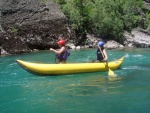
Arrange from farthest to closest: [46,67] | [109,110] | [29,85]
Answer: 1. [46,67]
2. [29,85]
3. [109,110]

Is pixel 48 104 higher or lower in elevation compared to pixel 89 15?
lower

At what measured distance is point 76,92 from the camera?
26.3 ft

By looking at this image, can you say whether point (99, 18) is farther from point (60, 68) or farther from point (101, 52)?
point (60, 68)

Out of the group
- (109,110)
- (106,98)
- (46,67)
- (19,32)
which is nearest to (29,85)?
(46,67)

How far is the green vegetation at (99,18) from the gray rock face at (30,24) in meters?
1.05

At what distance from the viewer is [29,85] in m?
8.98

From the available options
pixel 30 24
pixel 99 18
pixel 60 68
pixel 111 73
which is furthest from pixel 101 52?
pixel 99 18

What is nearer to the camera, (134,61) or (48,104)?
(48,104)

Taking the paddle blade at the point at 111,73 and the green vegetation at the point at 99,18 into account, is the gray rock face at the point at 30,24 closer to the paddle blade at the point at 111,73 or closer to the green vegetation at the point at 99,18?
the green vegetation at the point at 99,18

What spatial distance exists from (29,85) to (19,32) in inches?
414

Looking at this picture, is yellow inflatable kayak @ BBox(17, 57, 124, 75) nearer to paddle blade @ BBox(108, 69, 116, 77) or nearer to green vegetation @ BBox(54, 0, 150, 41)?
paddle blade @ BBox(108, 69, 116, 77)

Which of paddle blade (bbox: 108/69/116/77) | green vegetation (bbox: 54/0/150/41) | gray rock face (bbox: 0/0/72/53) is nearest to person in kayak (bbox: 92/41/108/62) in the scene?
paddle blade (bbox: 108/69/116/77)

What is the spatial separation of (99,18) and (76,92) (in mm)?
14193

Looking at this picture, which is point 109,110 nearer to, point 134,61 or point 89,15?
point 134,61
